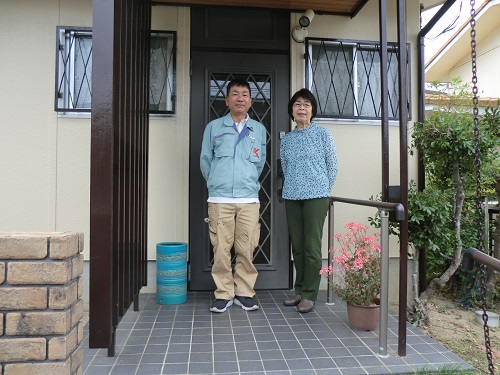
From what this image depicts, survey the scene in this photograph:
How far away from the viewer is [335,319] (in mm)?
2859

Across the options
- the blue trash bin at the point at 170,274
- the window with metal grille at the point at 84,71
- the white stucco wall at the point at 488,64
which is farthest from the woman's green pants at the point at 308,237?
the white stucco wall at the point at 488,64

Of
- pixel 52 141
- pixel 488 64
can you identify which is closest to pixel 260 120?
pixel 52 141

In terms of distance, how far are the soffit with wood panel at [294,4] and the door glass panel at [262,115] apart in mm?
637

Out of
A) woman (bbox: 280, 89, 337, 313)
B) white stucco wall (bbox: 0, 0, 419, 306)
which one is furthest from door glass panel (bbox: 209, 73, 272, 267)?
woman (bbox: 280, 89, 337, 313)

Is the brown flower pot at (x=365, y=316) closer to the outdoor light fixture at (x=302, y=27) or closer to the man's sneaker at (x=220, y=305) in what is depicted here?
the man's sneaker at (x=220, y=305)

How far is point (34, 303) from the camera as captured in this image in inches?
51.2

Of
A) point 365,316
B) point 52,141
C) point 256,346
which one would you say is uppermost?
point 52,141

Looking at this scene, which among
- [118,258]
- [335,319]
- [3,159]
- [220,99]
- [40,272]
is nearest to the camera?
[40,272]

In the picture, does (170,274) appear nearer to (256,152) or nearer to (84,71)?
(256,152)

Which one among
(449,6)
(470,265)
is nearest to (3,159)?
(470,265)

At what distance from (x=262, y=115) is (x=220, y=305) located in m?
1.79

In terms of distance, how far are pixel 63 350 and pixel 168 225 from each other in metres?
2.20

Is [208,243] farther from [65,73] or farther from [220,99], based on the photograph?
[65,73]

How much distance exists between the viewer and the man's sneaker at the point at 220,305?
2.94m
